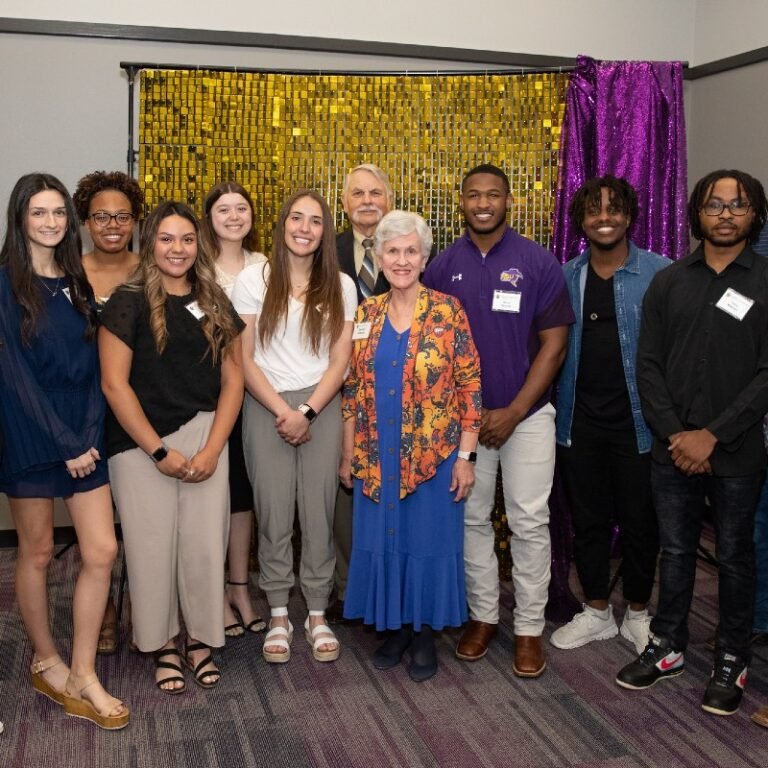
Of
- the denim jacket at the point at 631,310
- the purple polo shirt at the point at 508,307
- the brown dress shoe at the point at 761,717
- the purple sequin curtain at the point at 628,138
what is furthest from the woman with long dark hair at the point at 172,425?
the purple sequin curtain at the point at 628,138

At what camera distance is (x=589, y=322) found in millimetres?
3225

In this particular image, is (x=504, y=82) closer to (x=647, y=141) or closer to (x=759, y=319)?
(x=647, y=141)

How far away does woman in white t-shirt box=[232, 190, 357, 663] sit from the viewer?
9.94ft

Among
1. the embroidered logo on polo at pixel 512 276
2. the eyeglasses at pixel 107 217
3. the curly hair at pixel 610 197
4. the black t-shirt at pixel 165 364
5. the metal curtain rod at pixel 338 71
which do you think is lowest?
the black t-shirt at pixel 165 364

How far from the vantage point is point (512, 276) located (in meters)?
3.05

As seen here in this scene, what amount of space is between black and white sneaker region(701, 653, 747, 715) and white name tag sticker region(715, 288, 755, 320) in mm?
1123

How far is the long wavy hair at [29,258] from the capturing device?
8.34ft

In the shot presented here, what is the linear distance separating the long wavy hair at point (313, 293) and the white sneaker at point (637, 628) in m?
1.61

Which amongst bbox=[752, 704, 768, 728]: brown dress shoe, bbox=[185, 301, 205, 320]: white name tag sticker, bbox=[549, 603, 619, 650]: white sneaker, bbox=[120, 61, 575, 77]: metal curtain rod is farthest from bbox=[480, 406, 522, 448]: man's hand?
bbox=[120, 61, 575, 77]: metal curtain rod

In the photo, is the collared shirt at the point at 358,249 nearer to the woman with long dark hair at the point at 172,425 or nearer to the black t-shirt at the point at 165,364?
the woman with long dark hair at the point at 172,425

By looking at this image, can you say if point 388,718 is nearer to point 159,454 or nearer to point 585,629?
point 585,629

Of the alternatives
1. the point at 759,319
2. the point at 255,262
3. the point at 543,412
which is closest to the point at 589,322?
the point at 543,412

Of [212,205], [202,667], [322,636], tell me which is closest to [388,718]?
[322,636]

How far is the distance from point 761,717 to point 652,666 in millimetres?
391
